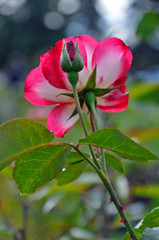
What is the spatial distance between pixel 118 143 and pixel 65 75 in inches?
4.3

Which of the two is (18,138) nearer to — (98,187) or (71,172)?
(71,172)

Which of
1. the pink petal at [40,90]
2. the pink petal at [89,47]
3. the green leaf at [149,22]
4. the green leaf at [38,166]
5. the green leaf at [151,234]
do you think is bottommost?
the green leaf at [149,22]

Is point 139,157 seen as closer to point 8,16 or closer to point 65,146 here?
point 65,146

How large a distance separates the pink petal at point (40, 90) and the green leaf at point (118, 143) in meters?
0.11

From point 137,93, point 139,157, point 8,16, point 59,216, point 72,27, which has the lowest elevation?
point 72,27

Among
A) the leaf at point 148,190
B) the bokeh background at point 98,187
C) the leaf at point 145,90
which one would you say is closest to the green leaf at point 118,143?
the bokeh background at point 98,187

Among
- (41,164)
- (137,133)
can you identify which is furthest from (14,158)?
(137,133)

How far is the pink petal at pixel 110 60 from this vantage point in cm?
39

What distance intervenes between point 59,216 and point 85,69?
789 millimetres

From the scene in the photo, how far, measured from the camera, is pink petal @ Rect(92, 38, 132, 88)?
0.39 metres

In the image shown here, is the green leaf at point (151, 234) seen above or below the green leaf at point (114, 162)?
below

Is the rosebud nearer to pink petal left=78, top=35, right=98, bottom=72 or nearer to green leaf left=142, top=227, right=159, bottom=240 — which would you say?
pink petal left=78, top=35, right=98, bottom=72

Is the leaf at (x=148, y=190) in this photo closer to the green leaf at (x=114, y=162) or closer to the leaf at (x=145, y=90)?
the leaf at (x=145, y=90)

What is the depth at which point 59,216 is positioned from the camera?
1.08 metres
